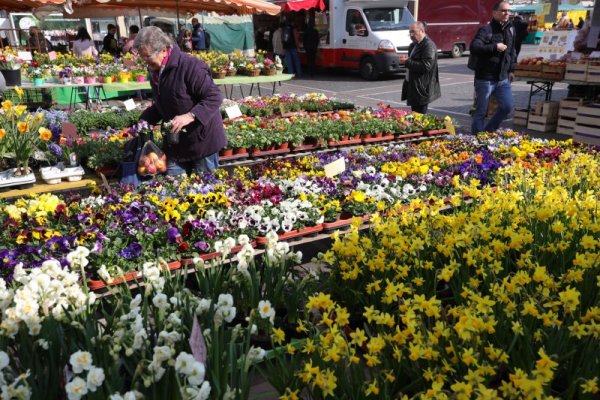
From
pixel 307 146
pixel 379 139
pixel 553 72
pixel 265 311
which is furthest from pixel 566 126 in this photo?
pixel 265 311

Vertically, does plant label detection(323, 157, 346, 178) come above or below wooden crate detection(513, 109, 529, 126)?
above

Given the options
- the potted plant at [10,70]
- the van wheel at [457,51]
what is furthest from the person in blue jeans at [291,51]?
the potted plant at [10,70]

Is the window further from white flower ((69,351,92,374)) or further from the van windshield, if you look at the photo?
white flower ((69,351,92,374))

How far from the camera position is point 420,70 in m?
6.83

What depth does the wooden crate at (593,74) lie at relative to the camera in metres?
8.13

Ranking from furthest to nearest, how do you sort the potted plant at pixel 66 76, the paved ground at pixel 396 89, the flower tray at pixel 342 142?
the paved ground at pixel 396 89 → the potted plant at pixel 66 76 → the flower tray at pixel 342 142

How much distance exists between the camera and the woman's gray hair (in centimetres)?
364

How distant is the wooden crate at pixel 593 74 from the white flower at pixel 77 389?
28.3 ft

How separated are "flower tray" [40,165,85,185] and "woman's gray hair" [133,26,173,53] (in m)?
1.59

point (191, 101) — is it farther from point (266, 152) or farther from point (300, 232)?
point (266, 152)

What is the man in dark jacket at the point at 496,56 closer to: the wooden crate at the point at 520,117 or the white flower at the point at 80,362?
the wooden crate at the point at 520,117

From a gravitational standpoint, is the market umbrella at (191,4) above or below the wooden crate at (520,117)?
above

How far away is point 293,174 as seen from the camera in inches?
178

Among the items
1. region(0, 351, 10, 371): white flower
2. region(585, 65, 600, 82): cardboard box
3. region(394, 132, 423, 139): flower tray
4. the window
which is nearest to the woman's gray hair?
region(0, 351, 10, 371): white flower
